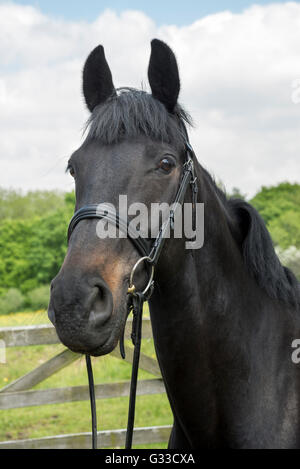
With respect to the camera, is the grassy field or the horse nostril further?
the grassy field

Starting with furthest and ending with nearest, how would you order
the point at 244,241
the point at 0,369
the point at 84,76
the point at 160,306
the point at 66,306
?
the point at 0,369 < the point at 244,241 < the point at 84,76 < the point at 160,306 < the point at 66,306

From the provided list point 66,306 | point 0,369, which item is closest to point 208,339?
point 66,306

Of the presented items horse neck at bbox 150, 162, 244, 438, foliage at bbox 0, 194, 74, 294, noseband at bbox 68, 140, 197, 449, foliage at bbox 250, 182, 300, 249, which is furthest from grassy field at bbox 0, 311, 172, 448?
foliage at bbox 0, 194, 74, 294

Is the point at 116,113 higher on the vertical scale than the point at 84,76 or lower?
lower

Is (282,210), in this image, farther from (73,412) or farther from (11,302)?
(73,412)

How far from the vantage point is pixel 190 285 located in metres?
2.31

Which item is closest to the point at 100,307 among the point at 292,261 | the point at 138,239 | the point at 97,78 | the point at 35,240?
the point at 138,239

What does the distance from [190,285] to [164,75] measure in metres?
1.09

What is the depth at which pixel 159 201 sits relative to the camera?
6.79ft

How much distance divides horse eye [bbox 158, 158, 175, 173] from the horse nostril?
0.67 m

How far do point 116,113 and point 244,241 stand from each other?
3.54 feet

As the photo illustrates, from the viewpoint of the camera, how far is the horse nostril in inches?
68.1

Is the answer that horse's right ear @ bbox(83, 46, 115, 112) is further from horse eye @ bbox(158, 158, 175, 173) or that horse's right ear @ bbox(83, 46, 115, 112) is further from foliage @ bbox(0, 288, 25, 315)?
foliage @ bbox(0, 288, 25, 315)
